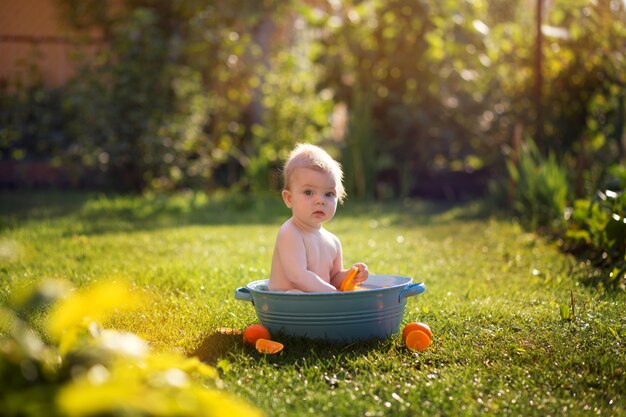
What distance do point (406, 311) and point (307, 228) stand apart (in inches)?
26.5

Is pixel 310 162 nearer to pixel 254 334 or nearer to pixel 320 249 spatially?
pixel 320 249

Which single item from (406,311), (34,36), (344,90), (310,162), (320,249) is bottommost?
(406,311)

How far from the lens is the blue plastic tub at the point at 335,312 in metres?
2.79

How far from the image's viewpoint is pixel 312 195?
3051 mm

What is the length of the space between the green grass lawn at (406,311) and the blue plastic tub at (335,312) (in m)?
0.05

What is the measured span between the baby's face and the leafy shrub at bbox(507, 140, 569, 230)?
122 inches

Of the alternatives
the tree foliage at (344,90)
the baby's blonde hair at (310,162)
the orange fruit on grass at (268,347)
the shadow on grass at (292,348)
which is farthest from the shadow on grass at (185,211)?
the orange fruit on grass at (268,347)

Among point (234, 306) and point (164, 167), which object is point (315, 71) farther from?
point (234, 306)

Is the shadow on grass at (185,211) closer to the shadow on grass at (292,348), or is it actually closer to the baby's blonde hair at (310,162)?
the baby's blonde hair at (310,162)

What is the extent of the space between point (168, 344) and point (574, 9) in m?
6.77

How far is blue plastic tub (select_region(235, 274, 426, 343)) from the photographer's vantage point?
279 cm

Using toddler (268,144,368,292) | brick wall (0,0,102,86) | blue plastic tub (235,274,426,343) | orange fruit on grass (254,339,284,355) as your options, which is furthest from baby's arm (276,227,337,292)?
brick wall (0,0,102,86)

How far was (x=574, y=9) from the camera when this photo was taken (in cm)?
821

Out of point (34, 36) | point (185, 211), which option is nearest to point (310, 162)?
point (185, 211)
